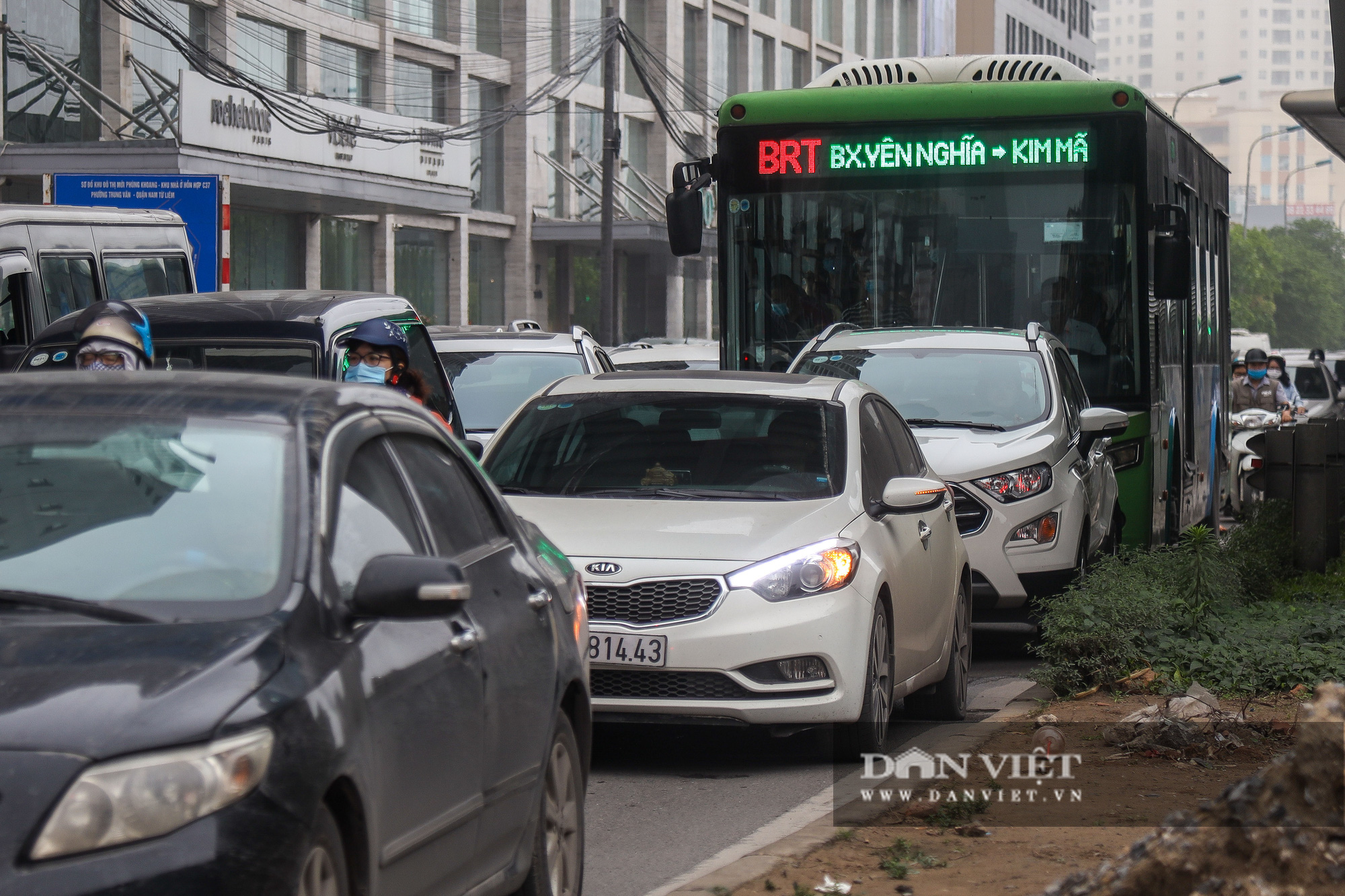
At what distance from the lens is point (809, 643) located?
7168 millimetres

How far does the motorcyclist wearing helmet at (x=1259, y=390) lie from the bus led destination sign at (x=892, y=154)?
1263 cm

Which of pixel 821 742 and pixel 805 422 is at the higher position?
pixel 805 422

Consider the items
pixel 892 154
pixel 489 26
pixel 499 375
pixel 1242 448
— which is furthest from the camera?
pixel 489 26

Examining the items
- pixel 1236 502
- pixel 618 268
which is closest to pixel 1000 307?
pixel 1236 502

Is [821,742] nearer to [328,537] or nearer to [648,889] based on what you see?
[648,889]

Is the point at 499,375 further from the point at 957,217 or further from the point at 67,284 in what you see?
the point at 957,217

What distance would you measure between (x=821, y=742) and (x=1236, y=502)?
1672cm

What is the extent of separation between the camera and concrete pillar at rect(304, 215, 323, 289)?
1406 inches

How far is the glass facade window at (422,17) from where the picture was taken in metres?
39.7

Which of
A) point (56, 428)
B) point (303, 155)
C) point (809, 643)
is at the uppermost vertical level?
point (303, 155)

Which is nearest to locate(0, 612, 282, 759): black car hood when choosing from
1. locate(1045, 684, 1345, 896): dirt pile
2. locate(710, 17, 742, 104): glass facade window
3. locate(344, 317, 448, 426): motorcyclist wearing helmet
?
locate(1045, 684, 1345, 896): dirt pile

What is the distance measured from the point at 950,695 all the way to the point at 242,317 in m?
3.92

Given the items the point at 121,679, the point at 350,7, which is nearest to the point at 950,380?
the point at 121,679

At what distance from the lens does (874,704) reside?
7.43m
